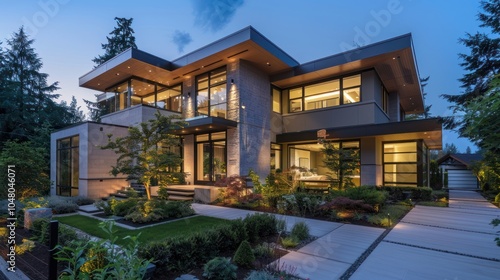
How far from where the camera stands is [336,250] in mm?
4977

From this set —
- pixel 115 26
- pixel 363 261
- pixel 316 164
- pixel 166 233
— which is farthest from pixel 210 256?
pixel 115 26

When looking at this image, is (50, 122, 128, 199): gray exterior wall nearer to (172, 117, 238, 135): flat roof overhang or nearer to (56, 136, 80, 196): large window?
(56, 136, 80, 196): large window

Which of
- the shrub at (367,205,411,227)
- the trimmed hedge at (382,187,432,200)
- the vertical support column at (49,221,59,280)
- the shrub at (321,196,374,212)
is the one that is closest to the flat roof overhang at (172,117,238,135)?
the shrub at (321,196,374,212)

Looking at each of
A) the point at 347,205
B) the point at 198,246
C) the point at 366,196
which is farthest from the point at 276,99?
the point at 198,246

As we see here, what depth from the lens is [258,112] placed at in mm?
13617

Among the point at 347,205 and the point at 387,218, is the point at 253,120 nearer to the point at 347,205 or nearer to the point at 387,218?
the point at 347,205

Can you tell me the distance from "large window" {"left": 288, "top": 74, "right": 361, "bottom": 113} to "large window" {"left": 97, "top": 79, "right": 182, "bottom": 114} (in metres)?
7.11

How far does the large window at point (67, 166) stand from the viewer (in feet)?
43.6

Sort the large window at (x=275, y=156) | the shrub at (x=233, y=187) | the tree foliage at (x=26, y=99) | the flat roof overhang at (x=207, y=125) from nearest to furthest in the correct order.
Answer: the shrub at (x=233, y=187)
the flat roof overhang at (x=207, y=125)
the large window at (x=275, y=156)
the tree foliage at (x=26, y=99)

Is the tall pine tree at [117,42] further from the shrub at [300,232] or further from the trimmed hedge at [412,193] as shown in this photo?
the trimmed hedge at [412,193]

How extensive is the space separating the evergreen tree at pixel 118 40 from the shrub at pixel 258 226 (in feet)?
92.3

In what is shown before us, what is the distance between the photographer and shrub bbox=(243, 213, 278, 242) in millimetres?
5406

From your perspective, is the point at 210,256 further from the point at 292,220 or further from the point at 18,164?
the point at 18,164

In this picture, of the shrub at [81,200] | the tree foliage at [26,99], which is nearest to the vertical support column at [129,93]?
the shrub at [81,200]
